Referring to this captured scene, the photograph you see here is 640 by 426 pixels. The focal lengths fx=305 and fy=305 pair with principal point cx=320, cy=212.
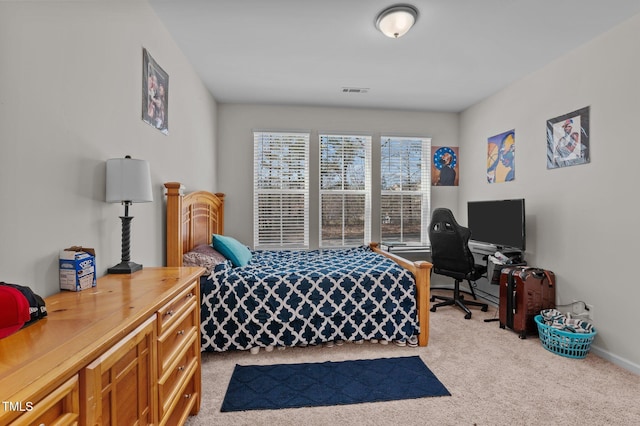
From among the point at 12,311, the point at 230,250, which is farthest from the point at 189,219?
the point at 12,311

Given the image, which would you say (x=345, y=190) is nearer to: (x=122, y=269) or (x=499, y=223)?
(x=499, y=223)

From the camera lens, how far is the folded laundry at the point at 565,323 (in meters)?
2.53

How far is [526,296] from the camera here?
9.30 feet

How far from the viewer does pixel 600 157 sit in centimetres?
254

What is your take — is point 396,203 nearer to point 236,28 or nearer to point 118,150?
point 236,28

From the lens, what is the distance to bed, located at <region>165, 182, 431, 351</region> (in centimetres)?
243

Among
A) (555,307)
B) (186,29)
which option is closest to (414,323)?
(555,307)

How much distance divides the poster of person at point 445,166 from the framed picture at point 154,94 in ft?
11.9

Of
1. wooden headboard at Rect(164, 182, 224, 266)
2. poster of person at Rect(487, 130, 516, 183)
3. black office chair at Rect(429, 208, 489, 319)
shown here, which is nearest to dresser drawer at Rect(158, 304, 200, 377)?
wooden headboard at Rect(164, 182, 224, 266)

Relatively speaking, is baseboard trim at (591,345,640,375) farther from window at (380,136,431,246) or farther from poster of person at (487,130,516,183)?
window at (380,136,431,246)

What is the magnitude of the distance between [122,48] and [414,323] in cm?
291

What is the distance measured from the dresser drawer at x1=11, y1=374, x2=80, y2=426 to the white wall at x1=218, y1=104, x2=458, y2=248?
3484 mm

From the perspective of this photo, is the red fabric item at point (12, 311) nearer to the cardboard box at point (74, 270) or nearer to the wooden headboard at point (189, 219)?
the cardboard box at point (74, 270)

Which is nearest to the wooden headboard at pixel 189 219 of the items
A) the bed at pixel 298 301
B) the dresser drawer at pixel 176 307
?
the bed at pixel 298 301
